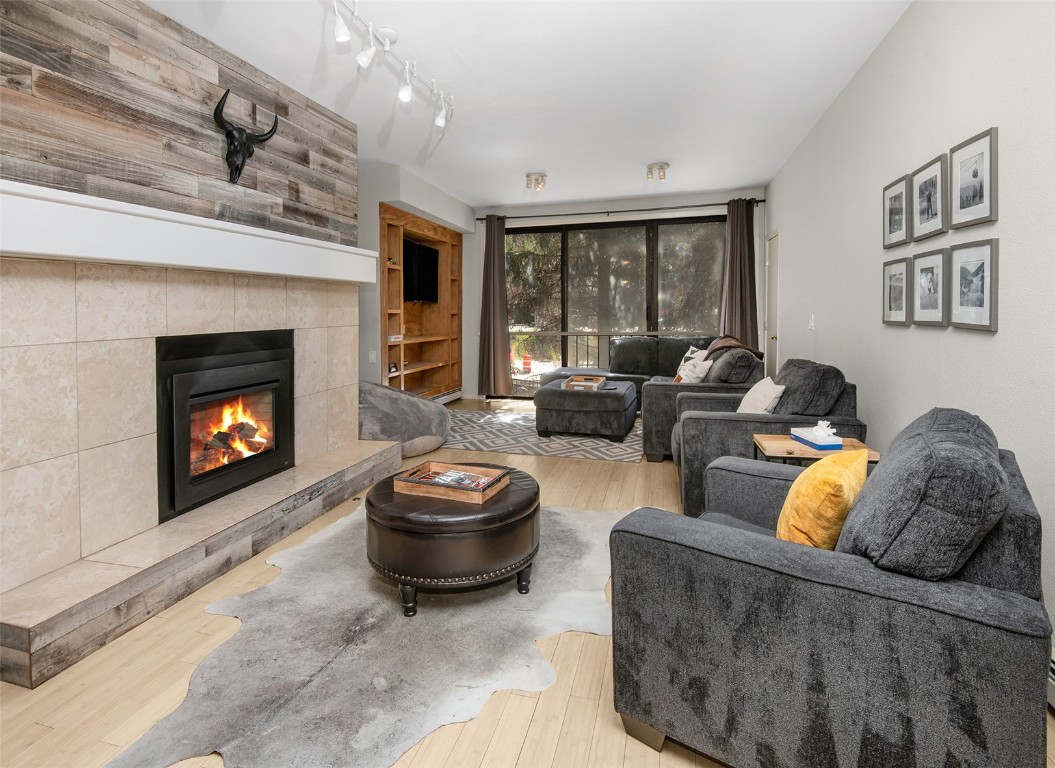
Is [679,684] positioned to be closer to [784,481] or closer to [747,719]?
[747,719]

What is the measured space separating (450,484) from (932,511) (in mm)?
1615

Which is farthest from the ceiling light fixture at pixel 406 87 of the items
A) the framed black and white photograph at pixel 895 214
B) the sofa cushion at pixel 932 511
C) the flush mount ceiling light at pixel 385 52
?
the sofa cushion at pixel 932 511

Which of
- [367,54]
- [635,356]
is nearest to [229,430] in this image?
[367,54]

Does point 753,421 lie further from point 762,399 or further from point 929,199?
point 929,199

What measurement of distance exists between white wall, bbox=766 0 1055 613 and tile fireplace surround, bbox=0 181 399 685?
303cm

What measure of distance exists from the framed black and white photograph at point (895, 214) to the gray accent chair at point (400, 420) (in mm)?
3367

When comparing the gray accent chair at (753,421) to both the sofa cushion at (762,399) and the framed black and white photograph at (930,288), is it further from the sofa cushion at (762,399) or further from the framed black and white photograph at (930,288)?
the framed black and white photograph at (930,288)

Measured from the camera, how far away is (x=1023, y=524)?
111 cm

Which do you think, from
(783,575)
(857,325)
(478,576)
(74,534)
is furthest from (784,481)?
(74,534)

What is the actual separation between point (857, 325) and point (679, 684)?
282cm

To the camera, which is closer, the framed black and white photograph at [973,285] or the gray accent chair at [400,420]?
the framed black and white photograph at [973,285]

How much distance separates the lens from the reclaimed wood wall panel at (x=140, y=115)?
2111mm

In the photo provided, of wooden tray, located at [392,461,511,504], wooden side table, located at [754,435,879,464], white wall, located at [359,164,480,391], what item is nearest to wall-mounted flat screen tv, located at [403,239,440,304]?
white wall, located at [359,164,480,391]

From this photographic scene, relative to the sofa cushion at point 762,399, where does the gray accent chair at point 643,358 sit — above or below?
above
